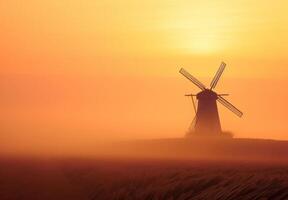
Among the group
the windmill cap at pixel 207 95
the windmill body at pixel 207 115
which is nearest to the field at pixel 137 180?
the windmill body at pixel 207 115

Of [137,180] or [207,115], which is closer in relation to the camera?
[137,180]

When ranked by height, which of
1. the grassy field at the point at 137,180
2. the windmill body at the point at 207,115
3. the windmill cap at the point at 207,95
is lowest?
the grassy field at the point at 137,180

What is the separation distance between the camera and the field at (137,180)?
27953 millimetres

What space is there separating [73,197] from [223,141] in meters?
34.6

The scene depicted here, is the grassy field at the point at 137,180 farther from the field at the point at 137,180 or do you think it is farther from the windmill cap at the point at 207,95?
the windmill cap at the point at 207,95

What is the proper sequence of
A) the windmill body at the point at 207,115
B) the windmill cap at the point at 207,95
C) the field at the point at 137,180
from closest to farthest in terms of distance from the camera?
the field at the point at 137,180
the windmill body at the point at 207,115
the windmill cap at the point at 207,95

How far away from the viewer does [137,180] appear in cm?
3603

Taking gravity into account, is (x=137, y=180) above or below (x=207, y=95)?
below

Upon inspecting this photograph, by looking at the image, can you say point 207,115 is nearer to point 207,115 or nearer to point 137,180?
point 207,115

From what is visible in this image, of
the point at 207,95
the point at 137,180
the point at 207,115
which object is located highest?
the point at 207,95

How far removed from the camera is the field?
28.0 meters

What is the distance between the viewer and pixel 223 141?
67.9m

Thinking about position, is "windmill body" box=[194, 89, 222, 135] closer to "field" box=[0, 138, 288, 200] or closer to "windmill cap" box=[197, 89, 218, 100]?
"windmill cap" box=[197, 89, 218, 100]

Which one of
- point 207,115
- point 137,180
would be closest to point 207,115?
point 207,115
